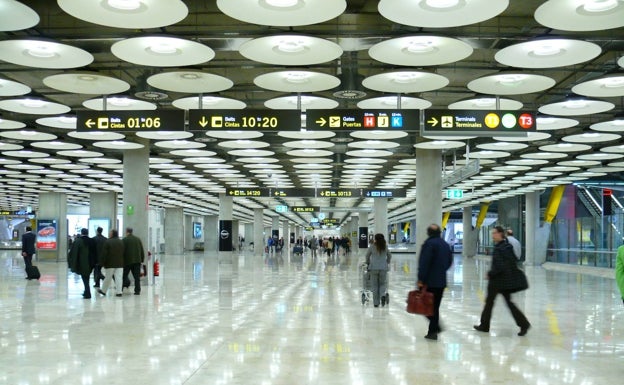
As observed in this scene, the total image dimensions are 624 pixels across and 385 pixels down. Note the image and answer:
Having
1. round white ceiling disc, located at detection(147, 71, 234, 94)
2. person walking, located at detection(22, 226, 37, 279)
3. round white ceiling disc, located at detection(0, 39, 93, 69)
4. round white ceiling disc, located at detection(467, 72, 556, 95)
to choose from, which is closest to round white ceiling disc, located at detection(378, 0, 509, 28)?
round white ceiling disc, located at detection(467, 72, 556, 95)

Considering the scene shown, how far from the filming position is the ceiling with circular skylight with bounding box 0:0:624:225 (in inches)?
408

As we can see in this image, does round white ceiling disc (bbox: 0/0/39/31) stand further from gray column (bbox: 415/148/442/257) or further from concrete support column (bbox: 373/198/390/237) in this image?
concrete support column (bbox: 373/198/390/237)

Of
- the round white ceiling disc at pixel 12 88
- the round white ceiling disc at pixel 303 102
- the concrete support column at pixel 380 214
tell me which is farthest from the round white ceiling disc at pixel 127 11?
the concrete support column at pixel 380 214

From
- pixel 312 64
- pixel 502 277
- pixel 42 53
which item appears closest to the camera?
pixel 502 277

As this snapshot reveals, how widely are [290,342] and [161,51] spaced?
6.35 meters

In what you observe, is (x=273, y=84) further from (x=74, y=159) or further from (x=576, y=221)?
(x=576, y=221)

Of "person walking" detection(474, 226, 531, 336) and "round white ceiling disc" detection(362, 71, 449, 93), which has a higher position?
"round white ceiling disc" detection(362, 71, 449, 93)

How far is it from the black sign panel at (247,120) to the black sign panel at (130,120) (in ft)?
1.45

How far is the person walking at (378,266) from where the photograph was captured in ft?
47.9

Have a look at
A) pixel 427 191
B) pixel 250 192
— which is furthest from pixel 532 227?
pixel 427 191

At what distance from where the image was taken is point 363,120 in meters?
15.0

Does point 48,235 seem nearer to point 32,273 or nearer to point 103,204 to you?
point 103,204

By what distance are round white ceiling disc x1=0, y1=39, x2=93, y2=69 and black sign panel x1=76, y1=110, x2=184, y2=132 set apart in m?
2.20

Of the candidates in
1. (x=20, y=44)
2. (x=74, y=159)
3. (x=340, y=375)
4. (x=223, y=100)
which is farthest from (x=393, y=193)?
(x=340, y=375)
